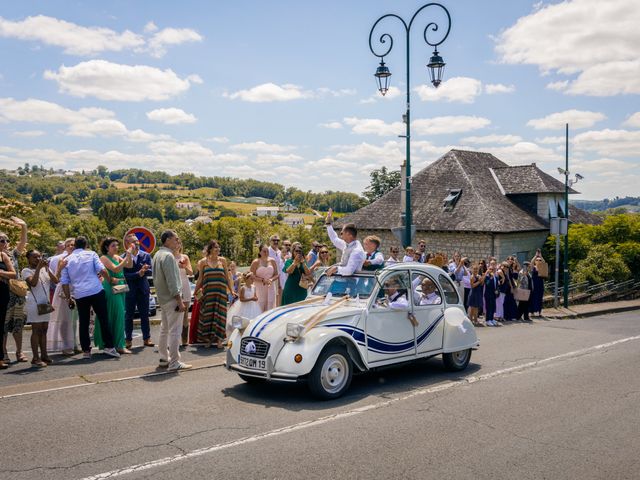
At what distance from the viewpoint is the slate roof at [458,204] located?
36406 mm

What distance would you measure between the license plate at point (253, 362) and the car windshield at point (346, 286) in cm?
169

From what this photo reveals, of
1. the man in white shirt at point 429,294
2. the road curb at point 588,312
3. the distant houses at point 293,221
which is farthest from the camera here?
the distant houses at point 293,221

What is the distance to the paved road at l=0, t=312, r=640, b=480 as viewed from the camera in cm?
547

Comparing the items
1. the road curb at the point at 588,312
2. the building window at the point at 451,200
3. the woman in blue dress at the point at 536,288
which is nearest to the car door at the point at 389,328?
the woman in blue dress at the point at 536,288

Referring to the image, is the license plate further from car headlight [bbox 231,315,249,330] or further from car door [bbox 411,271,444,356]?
car door [bbox 411,271,444,356]

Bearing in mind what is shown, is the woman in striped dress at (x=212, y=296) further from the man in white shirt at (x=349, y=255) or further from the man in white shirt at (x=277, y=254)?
the man in white shirt at (x=349, y=255)

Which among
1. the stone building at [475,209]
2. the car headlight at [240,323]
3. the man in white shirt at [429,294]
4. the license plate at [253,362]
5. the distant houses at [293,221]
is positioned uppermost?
the distant houses at [293,221]

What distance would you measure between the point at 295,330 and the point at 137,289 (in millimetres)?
4999

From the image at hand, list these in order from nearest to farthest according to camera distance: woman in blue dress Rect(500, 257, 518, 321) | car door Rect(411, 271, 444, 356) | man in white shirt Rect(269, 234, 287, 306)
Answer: car door Rect(411, 271, 444, 356) → man in white shirt Rect(269, 234, 287, 306) → woman in blue dress Rect(500, 257, 518, 321)

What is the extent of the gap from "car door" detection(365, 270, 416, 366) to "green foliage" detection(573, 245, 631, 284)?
79.6ft

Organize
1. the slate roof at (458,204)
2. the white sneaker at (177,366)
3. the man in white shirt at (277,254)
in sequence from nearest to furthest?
the white sneaker at (177,366) → the man in white shirt at (277,254) → the slate roof at (458,204)

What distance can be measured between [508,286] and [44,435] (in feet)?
48.5

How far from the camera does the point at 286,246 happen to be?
1542cm

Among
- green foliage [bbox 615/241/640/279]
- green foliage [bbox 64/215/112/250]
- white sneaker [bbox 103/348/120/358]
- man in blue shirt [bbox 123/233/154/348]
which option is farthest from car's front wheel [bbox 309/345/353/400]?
green foliage [bbox 64/215/112/250]
